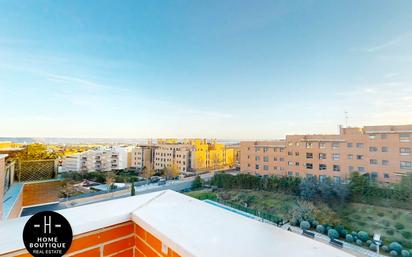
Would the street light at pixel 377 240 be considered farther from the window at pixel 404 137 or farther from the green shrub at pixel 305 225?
the window at pixel 404 137

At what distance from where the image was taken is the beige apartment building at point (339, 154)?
18.6ft

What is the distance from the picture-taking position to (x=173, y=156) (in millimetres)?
13609

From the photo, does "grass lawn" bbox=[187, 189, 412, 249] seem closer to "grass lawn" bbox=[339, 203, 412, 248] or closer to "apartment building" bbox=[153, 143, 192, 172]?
"grass lawn" bbox=[339, 203, 412, 248]

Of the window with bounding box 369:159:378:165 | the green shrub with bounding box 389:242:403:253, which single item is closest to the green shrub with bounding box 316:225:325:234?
the green shrub with bounding box 389:242:403:253

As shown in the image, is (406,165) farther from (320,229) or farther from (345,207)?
(320,229)

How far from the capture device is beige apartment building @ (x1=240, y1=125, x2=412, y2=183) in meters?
5.66

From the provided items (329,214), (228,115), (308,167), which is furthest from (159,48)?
(308,167)

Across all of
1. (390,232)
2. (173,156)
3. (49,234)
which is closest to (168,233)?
(49,234)

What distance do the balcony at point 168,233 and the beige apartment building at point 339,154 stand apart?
6809mm

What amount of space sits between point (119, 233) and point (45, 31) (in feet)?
8.89

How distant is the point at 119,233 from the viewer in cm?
66

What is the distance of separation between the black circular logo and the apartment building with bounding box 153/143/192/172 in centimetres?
1294

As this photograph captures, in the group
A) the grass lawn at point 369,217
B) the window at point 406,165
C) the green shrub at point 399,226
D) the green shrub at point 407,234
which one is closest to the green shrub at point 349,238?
the grass lawn at point 369,217

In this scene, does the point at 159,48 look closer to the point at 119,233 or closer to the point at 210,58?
the point at 210,58
